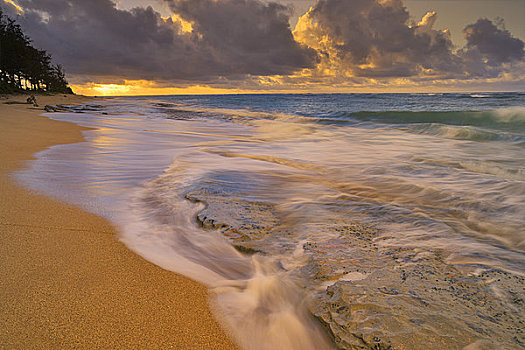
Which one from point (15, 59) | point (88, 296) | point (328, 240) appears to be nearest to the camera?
point (88, 296)

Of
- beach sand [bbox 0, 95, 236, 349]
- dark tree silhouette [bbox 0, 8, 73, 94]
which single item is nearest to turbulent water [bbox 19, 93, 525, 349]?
beach sand [bbox 0, 95, 236, 349]

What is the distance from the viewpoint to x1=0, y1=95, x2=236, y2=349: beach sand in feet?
3.75

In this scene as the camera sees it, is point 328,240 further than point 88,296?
Yes

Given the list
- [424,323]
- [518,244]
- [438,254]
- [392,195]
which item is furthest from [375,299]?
[392,195]

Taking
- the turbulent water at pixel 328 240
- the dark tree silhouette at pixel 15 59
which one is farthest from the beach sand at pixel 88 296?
the dark tree silhouette at pixel 15 59

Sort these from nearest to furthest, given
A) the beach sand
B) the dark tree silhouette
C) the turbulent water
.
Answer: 1. the beach sand
2. the turbulent water
3. the dark tree silhouette

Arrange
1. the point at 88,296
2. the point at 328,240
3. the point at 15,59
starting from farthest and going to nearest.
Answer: the point at 15,59
the point at 328,240
the point at 88,296

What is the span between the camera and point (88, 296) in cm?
136

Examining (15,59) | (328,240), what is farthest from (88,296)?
(15,59)

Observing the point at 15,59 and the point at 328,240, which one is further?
the point at 15,59

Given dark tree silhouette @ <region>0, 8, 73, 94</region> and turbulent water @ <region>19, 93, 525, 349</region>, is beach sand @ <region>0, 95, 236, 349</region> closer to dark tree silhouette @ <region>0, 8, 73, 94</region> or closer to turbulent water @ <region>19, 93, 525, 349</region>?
turbulent water @ <region>19, 93, 525, 349</region>

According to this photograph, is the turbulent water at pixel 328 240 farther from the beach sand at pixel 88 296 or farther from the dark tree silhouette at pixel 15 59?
the dark tree silhouette at pixel 15 59

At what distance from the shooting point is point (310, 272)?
1721 millimetres

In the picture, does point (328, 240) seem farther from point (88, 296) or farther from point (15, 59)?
point (15, 59)
